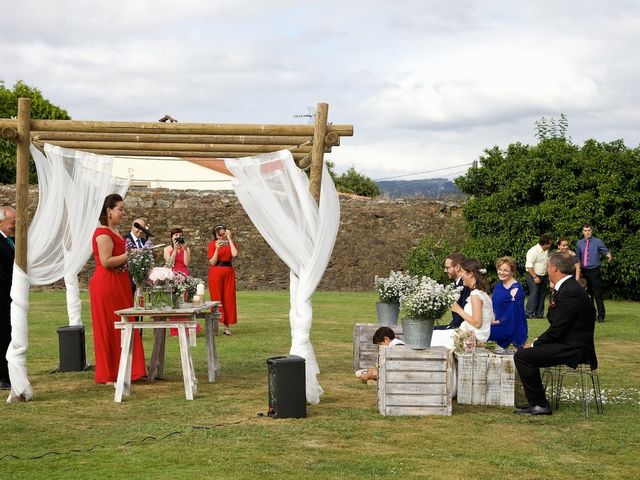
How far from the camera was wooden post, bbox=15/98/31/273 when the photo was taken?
361 inches

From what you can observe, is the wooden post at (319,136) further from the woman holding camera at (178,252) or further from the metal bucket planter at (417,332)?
the woman holding camera at (178,252)

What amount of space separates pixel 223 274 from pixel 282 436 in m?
7.84

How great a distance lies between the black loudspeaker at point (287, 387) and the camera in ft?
26.3

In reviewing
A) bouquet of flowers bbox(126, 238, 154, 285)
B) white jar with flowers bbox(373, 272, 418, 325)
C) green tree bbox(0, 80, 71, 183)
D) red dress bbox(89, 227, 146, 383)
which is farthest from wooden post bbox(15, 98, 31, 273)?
green tree bbox(0, 80, 71, 183)

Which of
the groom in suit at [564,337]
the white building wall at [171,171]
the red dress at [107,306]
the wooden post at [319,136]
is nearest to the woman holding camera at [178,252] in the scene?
the red dress at [107,306]

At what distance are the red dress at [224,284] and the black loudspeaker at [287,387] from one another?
6811 millimetres

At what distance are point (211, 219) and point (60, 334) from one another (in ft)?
54.9

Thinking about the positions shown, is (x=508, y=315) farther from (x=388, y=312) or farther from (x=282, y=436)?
(x=282, y=436)

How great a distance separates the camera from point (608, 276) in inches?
889

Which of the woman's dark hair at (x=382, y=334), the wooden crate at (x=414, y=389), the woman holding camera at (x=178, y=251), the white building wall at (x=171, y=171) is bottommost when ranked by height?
the wooden crate at (x=414, y=389)

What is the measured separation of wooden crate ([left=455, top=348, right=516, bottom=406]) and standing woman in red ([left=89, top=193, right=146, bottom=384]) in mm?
3572

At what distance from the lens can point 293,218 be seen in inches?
353

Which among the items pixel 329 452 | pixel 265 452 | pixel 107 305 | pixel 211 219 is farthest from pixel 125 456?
pixel 211 219

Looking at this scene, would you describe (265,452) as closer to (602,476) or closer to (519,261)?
(602,476)
